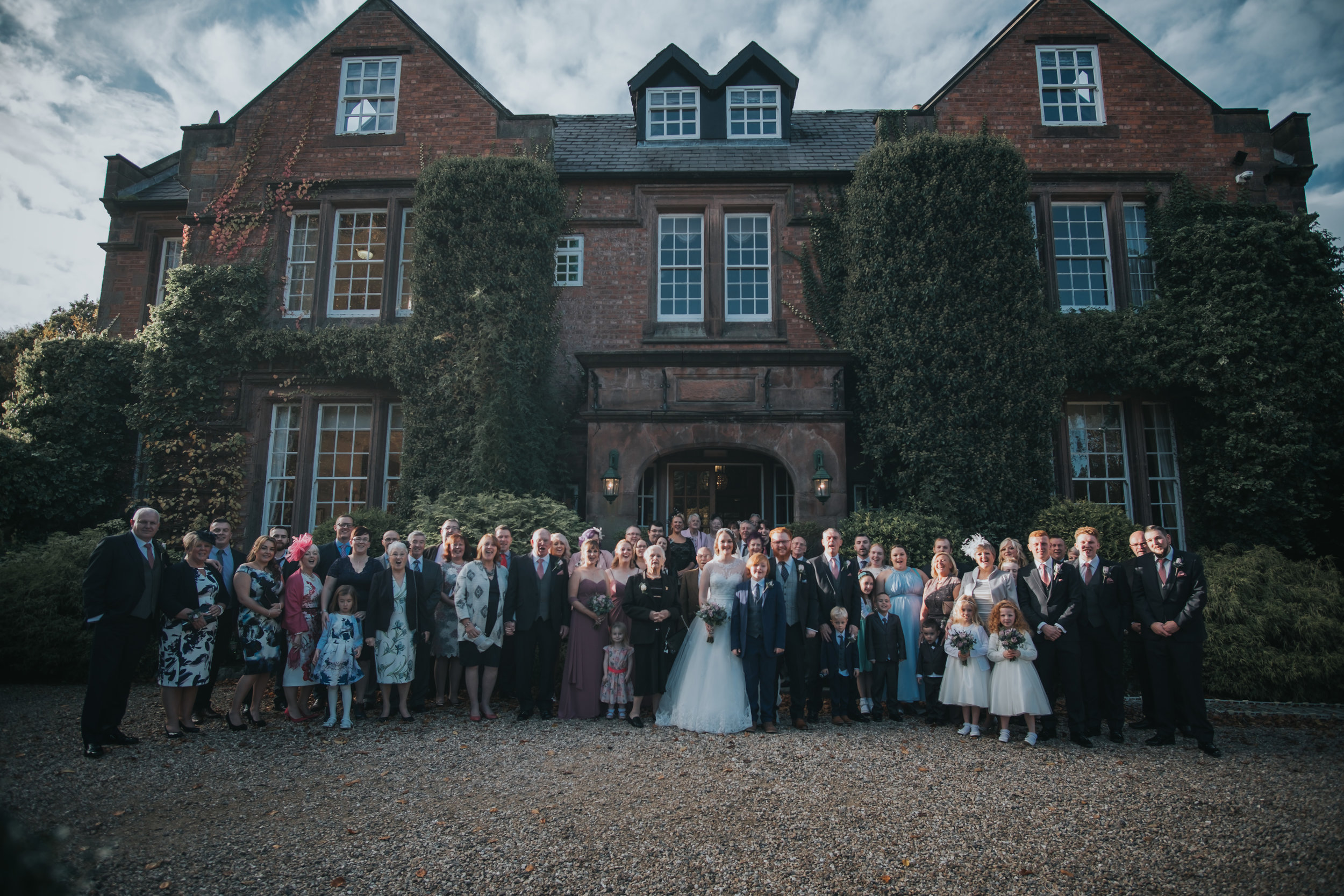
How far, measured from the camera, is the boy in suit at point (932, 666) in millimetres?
7102

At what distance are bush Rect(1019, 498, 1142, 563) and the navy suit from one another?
5650mm

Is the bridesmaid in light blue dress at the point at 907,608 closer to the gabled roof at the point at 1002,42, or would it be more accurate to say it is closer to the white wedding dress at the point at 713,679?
the white wedding dress at the point at 713,679

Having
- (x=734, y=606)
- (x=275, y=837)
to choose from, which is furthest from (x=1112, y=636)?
(x=275, y=837)

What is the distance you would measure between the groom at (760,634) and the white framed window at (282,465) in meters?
10.0

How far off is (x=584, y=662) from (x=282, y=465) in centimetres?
938

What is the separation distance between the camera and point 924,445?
1170cm

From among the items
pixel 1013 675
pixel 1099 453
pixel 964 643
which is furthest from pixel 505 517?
pixel 1099 453

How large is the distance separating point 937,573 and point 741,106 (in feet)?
39.0

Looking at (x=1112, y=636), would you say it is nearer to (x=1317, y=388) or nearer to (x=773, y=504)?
(x=773, y=504)

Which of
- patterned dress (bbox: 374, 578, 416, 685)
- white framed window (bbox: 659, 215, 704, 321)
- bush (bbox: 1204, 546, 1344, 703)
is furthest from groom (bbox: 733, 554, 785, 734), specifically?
white framed window (bbox: 659, 215, 704, 321)

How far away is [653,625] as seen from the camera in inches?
281

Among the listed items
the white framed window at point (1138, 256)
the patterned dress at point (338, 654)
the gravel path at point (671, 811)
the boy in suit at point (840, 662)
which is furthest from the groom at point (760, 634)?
the white framed window at point (1138, 256)

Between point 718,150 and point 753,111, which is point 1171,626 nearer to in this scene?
point 718,150

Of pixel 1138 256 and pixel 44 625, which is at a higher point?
pixel 1138 256
